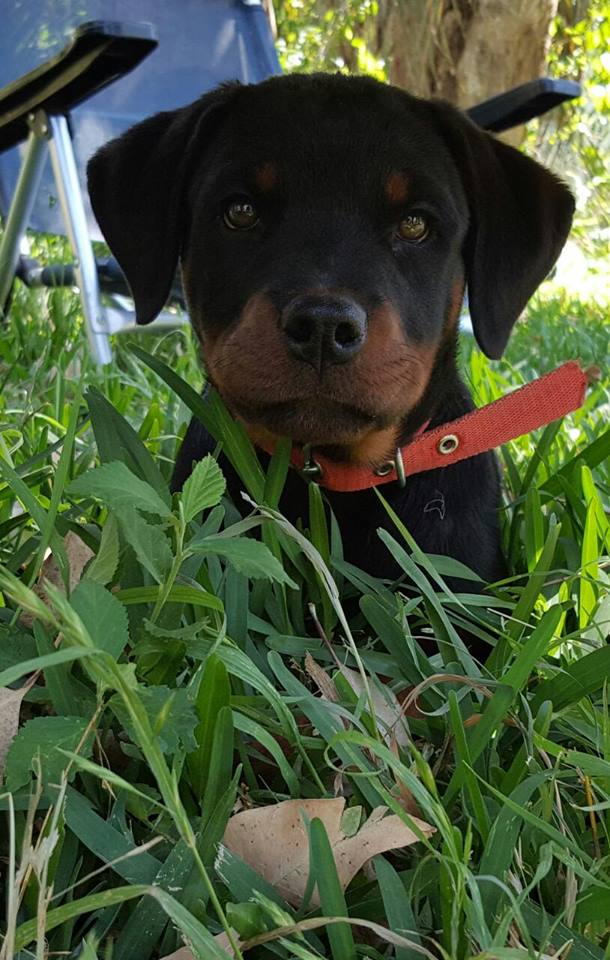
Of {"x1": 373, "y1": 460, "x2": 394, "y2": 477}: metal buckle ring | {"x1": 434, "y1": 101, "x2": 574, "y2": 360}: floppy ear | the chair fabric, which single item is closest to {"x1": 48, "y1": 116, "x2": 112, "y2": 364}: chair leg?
the chair fabric

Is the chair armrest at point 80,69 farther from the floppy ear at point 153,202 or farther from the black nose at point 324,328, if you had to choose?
the black nose at point 324,328

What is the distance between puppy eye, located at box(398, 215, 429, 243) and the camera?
6.68ft

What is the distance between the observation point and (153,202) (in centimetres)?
220

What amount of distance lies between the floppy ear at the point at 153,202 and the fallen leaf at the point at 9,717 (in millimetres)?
1229

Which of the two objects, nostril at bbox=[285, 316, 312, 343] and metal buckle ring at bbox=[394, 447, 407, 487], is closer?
nostril at bbox=[285, 316, 312, 343]

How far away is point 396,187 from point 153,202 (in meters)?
0.55

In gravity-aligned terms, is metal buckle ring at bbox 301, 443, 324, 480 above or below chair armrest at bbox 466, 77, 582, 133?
above

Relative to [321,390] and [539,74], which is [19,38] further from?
[321,390]

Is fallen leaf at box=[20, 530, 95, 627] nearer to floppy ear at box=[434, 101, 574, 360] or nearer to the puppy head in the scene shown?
the puppy head

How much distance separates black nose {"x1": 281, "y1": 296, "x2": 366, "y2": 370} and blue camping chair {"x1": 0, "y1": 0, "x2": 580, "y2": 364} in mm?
2263

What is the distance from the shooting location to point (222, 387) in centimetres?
187

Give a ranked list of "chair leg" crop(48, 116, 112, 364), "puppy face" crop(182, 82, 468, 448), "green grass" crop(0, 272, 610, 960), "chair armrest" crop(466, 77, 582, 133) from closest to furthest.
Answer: "green grass" crop(0, 272, 610, 960), "puppy face" crop(182, 82, 468, 448), "chair leg" crop(48, 116, 112, 364), "chair armrest" crop(466, 77, 582, 133)

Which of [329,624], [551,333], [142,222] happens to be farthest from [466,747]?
[551,333]

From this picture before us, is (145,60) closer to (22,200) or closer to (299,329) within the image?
(22,200)
